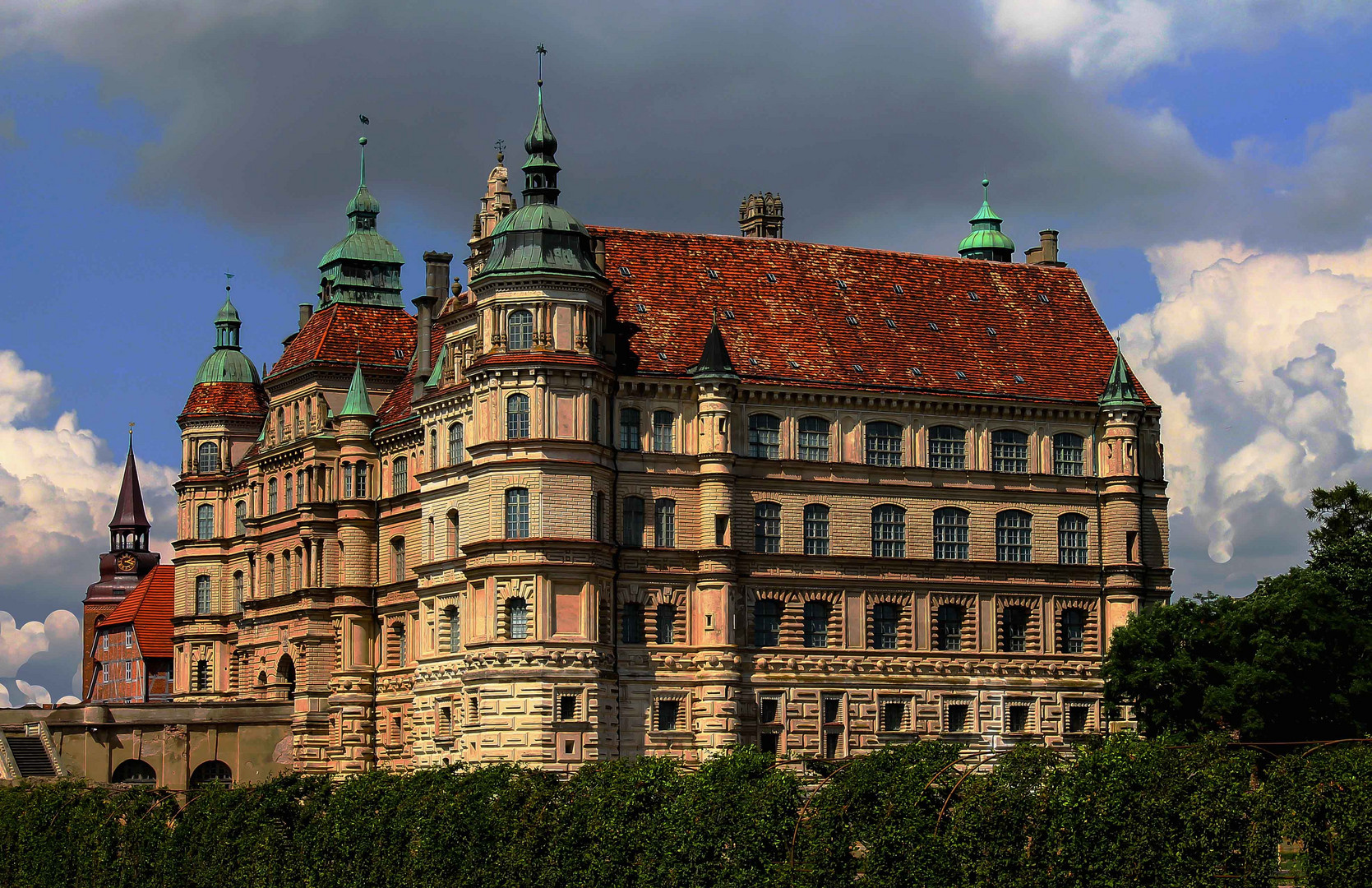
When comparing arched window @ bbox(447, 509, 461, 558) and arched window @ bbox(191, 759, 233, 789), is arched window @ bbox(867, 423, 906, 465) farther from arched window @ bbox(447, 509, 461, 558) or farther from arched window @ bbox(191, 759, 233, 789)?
arched window @ bbox(191, 759, 233, 789)

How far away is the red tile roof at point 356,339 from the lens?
12025 cm

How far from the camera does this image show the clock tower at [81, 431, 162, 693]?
188375 mm

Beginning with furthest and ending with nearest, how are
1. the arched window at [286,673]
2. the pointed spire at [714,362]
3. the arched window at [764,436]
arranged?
the arched window at [286,673] → the arched window at [764,436] → the pointed spire at [714,362]

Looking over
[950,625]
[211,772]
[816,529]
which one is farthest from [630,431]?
[211,772]

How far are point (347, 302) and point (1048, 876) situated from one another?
7108cm

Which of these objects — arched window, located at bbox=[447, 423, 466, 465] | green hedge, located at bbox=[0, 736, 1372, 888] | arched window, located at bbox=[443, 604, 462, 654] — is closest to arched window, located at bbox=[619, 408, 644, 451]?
arched window, located at bbox=[447, 423, 466, 465]

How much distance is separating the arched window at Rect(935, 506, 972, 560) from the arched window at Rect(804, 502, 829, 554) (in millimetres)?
5299

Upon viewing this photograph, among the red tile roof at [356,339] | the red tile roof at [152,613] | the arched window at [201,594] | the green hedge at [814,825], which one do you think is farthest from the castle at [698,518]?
the red tile roof at [152,613]

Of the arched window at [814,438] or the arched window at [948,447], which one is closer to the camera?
the arched window at [814,438]

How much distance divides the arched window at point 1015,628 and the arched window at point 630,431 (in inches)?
716

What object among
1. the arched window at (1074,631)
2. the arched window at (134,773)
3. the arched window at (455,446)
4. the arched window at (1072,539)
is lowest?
the arched window at (134,773)

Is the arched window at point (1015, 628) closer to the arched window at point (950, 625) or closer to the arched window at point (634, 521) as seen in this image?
the arched window at point (950, 625)

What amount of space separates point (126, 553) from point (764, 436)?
342 ft

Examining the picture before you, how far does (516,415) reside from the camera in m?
94.8
